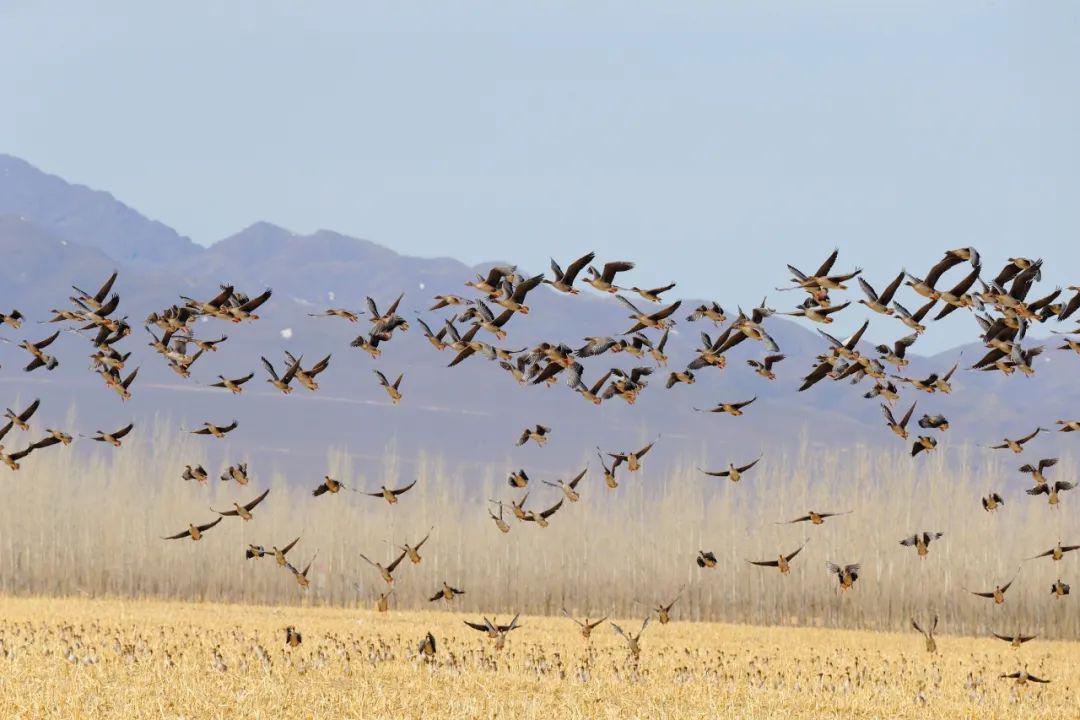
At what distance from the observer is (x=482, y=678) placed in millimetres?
25031

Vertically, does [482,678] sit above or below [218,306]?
below

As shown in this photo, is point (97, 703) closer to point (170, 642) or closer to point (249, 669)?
point (249, 669)

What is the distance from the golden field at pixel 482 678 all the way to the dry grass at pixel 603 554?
11.5 m

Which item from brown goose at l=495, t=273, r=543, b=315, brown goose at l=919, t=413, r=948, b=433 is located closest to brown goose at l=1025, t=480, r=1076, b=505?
brown goose at l=919, t=413, r=948, b=433

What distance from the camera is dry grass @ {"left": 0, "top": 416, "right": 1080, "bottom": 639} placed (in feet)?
167

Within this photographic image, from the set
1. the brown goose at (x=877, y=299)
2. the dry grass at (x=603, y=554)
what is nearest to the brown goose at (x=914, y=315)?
the brown goose at (x=877, y=299)

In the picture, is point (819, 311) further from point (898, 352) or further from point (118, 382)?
point (118, 382)

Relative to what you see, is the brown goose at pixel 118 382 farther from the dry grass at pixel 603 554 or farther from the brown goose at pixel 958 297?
the dry grass at pixel 603 554

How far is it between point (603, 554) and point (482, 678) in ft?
139

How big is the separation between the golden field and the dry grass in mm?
11459

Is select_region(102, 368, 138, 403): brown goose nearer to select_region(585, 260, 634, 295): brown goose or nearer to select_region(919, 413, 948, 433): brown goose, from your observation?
select_region(585, 260, 634, 295): brown goose

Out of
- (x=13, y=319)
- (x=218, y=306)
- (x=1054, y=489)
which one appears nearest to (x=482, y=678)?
(x=218, y=306)

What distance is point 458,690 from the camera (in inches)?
925

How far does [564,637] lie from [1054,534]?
1270 inches
